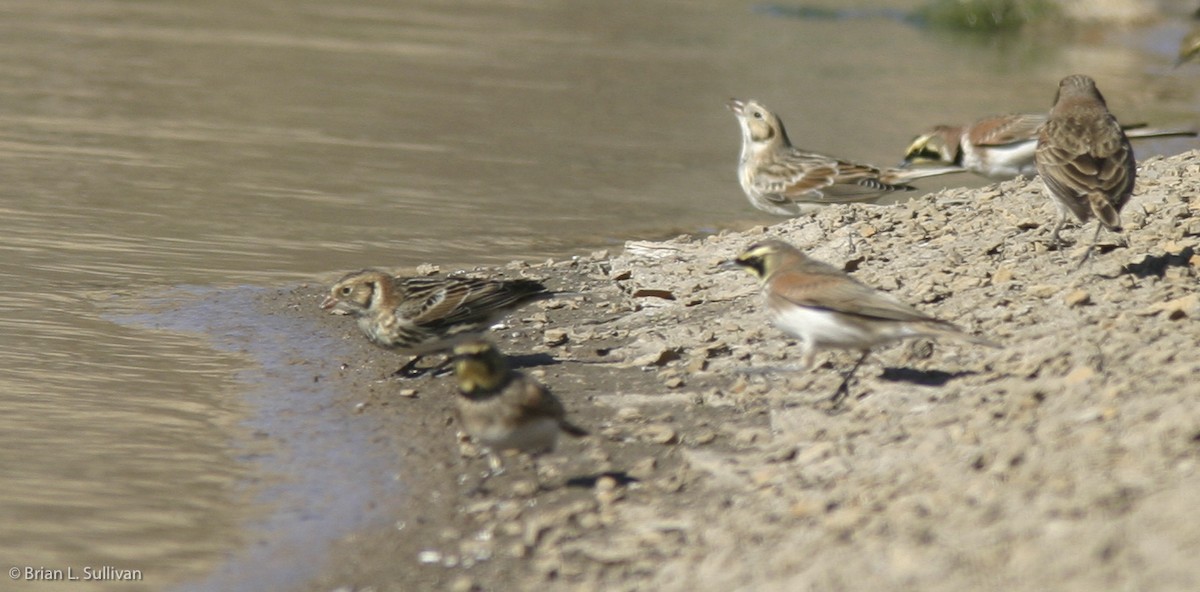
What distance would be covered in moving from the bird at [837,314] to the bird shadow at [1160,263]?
1678mm

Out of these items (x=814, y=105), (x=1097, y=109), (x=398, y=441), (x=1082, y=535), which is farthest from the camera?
(x=814, y=105)

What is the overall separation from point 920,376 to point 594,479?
177 centimetres

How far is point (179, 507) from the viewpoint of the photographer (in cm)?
627

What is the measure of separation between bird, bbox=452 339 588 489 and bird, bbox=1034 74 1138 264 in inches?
134

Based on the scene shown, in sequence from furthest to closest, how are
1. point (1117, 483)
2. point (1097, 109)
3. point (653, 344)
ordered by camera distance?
1. point (1097, 109)
2. point (653, 344)
3. point (1117, 483)

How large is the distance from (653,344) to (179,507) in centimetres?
307

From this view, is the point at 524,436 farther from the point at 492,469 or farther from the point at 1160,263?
the point at 1160,263

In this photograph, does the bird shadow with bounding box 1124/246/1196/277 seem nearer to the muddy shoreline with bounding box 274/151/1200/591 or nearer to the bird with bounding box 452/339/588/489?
the muddy shoreline with bounding box 274/151/1200/591

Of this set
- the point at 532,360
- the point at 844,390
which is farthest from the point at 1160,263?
the point at 532,360

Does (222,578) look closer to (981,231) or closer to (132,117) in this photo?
(981,231)

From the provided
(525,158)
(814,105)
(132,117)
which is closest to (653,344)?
(525,158)

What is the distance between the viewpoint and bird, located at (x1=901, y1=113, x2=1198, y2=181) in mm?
11156

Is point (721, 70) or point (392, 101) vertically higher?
point (721, 70)

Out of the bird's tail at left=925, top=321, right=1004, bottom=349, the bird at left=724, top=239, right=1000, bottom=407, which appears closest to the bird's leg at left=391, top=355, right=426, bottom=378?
the bird at left=724, top=239, right=1000, bottom=407
